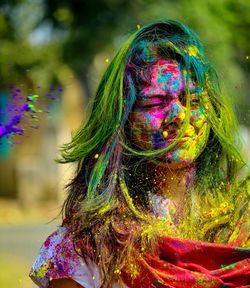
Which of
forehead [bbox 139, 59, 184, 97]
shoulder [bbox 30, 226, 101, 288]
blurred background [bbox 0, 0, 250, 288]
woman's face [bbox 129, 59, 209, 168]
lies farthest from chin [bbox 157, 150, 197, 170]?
blurred background [bbox 0, 0, 250, 288]

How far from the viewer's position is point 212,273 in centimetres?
218

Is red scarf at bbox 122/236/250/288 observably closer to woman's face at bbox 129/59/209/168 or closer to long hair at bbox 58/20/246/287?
long hair at bbox 58/20/246/287

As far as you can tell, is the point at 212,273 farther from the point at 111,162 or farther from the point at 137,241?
the point at 111,162

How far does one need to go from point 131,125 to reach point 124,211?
0.81 feet

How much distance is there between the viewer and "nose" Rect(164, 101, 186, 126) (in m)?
2.26

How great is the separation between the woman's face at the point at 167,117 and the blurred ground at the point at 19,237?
2.56 ft

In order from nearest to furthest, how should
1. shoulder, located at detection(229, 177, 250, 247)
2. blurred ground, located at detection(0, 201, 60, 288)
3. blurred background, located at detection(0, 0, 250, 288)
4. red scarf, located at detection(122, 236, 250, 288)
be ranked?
red scarf, located at detection(122, 236, 250, 288), shoulder, located at detection(229, 177, 250, 247), blurred ground, located at detection(0, 201, 60, 288), blurred background, located at detection(0, 0, 250, 288)

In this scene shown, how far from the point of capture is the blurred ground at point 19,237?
24.1 ft

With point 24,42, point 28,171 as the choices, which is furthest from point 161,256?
point 28,171

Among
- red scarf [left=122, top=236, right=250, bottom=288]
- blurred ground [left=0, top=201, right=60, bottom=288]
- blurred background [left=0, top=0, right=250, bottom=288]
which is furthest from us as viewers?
blurred background [left=0, top=0, right=250, bottom=288]

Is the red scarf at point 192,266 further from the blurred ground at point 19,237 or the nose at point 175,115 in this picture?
the blurred ground at point 19,237

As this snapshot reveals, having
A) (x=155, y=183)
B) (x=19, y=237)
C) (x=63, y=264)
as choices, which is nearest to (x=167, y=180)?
(x=155, y=183)

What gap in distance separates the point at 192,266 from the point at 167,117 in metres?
0.40

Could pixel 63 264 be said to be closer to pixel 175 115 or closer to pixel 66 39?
pixel 175 115
